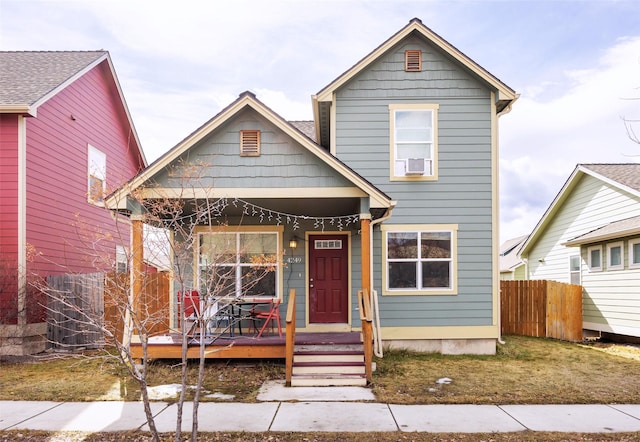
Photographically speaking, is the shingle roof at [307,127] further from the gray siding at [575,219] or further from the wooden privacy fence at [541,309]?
the gray siding at [575,219]

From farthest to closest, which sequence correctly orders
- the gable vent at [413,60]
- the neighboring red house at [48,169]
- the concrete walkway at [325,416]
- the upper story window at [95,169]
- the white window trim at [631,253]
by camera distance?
the upper story window at [95,169], the white window trim at [631,253], the gable vent at [413,60], the neighboring red house at [48,169], the concrete walkway at [325,416]

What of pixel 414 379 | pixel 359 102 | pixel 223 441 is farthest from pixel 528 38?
pixel 223 441

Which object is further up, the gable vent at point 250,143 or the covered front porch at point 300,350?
the gable vent at point 250,143

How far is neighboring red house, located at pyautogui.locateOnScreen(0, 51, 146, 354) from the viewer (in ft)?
36.6

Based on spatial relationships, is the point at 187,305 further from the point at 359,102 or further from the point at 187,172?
the point at 359,102

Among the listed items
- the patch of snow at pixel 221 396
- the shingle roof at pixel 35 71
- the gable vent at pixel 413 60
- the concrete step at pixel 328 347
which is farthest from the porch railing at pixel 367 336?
the shingle roof at pixel 35 71

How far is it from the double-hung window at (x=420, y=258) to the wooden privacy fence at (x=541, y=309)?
4.33m

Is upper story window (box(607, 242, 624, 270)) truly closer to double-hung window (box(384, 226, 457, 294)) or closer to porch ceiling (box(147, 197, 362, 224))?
double-hung window (box(384, 226, 457, 294))

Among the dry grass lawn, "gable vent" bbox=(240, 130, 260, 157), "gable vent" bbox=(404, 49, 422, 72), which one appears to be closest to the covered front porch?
the dry grass lawn

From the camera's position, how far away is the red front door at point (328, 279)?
1216 centimetres

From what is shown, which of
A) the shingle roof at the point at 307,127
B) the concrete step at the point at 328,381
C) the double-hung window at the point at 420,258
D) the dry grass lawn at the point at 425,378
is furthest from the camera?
the shingle roof at the point at 307,127

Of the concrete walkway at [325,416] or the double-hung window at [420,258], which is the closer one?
the concrete walkway at [325,416]

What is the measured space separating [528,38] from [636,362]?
24.4ft

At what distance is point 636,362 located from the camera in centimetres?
1108
